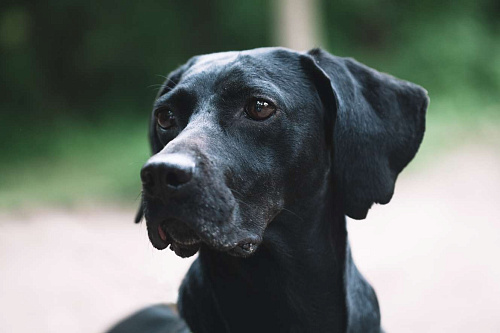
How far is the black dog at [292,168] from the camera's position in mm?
2510

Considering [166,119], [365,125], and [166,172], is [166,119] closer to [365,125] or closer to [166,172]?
[166,172]

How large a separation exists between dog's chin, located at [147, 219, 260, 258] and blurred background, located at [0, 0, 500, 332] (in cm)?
253

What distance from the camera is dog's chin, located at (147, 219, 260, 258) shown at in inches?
88.9

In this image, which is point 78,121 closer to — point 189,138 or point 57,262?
point 57,262

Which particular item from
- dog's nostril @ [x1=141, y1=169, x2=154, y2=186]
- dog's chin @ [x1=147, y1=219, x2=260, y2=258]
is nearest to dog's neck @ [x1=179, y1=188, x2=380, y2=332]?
dog's chin @ [x1=147, y1=219, x2=260, y2=258]

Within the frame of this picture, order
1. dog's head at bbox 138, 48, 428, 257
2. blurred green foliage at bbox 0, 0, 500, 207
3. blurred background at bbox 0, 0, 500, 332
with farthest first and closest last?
blurred green foliage at bbox 0, 0, 500, 207 < blurred background at bbox 0, 0, 500, 332 < dog's head at bbox 138, 48, 428, 257

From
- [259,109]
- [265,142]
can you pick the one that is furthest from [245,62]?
[265,142]

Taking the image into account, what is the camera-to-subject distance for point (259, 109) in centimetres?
253

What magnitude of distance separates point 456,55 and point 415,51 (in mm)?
882

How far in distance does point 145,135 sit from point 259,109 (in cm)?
961

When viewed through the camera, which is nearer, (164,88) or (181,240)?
(181,240)

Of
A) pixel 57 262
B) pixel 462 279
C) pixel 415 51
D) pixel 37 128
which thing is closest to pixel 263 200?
pixel 462 279

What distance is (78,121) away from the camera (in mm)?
13828

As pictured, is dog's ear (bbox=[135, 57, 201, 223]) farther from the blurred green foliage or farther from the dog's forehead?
the blurred green foliage
